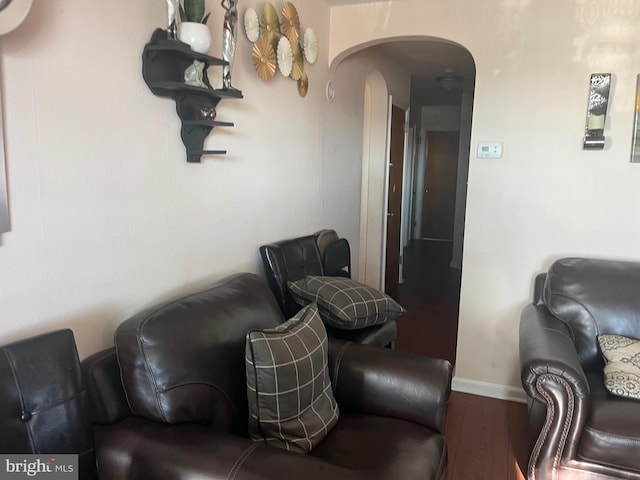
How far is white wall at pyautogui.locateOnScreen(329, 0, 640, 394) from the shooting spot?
249 cm

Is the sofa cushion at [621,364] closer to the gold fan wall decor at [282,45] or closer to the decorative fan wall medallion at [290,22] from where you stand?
the gold fan wall decor at [282,45]

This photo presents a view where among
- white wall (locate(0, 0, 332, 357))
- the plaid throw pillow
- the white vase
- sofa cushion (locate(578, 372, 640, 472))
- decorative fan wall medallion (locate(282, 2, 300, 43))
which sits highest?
decorative fan wall medallion (locate(282, 2, 300, 43))

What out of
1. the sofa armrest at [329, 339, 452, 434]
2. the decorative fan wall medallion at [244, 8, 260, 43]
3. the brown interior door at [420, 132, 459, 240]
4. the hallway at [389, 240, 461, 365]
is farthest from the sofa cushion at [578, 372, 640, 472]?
the brown interior door at [420, 132, 459, 240]

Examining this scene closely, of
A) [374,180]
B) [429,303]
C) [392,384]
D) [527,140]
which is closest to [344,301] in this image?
[392,384]

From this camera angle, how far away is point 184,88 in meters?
1.57

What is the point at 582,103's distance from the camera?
253cm

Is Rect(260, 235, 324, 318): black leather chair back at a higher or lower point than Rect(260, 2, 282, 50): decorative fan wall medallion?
lower

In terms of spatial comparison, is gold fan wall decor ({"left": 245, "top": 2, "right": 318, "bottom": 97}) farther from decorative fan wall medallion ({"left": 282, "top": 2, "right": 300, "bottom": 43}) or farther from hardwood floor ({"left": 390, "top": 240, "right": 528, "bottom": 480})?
hardwood floor ({"left": 390, "top": 240, "right": 528, "bottom": 480})

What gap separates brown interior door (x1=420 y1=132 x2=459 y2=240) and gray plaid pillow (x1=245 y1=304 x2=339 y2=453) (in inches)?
290

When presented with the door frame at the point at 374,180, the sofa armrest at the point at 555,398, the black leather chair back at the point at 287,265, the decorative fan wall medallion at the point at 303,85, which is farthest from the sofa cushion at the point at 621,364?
the door frame at the point at 374,180

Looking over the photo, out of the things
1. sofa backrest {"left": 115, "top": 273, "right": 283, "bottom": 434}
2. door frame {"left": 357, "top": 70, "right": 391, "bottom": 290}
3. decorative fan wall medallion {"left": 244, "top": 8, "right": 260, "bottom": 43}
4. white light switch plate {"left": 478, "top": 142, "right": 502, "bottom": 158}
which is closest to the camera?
sofa backrest {"left": 115, "top": 273, "right": 283, "bottom": 434}

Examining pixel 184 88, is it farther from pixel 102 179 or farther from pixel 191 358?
pixel 191 358

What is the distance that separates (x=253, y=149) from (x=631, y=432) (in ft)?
6.27

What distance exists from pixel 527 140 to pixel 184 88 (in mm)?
1955
